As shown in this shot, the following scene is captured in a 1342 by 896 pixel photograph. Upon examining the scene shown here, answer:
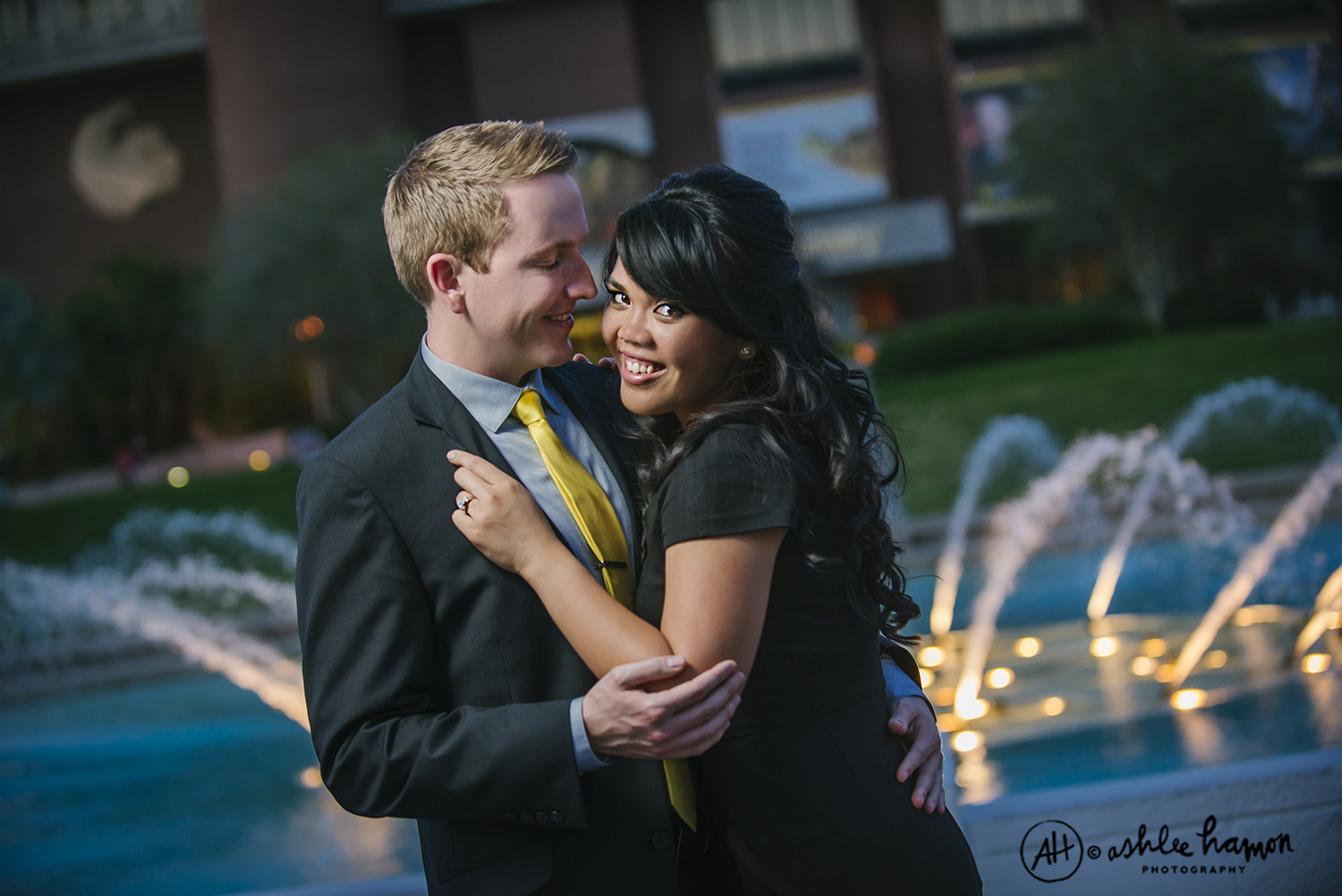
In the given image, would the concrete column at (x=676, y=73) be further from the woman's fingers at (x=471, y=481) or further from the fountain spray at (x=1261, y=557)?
the woman's fingers at (x=471, y=481)

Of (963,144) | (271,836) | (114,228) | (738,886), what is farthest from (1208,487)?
(114,228)

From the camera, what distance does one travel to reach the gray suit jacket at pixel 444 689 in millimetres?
1720

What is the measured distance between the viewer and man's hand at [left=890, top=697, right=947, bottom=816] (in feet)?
6.48

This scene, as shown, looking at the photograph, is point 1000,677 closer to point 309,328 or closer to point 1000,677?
point 1000,677

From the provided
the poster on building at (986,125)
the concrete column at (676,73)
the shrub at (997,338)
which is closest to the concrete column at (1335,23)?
the poster on building at (986,125)

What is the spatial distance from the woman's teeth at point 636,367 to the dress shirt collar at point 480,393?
240 mm

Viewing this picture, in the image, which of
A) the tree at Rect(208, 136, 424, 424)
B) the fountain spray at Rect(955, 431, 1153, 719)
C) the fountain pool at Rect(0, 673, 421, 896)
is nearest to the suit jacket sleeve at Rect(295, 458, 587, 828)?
the fountain pool at Rect(0, 673, 421, 896)

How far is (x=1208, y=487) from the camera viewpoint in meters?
11.1

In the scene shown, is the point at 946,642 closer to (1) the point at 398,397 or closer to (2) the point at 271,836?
(2) the point at 271,836

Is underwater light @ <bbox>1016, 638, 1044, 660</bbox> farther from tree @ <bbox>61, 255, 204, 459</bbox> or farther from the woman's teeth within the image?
tree @ <bbox>61, 255, 204, 459</bbox>

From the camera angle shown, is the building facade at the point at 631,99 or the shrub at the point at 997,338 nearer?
the shrub at the point at 997,338

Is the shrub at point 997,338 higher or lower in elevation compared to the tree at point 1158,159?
lower

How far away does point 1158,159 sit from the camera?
24266mm

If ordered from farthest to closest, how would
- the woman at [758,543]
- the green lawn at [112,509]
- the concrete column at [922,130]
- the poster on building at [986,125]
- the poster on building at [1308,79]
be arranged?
the concrete column at [922,130] → the poster on building at [986,125] → the poster on building at [1308,79] → the green lawn at [112,509] → the woman at [758,543]
